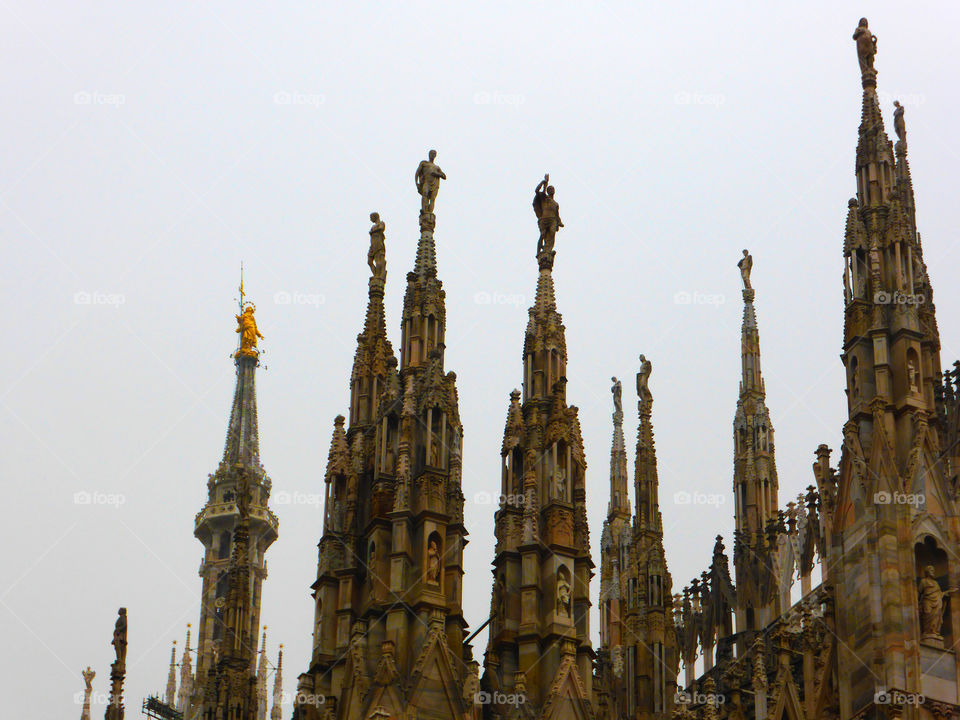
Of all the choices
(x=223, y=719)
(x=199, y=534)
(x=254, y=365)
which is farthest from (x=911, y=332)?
(x=254, y=365)

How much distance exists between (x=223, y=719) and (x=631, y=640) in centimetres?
1259

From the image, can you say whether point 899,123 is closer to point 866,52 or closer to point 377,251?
point 866,52

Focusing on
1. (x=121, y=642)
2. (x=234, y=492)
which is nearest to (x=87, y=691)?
(x=121, y=642)

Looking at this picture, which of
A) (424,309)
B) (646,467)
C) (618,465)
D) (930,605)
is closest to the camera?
(930,605)

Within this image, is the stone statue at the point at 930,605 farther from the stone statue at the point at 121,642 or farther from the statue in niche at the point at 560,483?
the stone statue at the point at 121,642

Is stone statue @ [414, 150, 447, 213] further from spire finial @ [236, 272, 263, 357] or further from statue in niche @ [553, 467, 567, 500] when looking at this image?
spire finial @ [236, 272, 263, 357]

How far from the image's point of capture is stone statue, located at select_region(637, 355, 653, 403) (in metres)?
57.9

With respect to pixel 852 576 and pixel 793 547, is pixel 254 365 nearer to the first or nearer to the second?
pixel 793 547

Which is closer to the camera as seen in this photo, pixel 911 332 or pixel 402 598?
pixel 402 598

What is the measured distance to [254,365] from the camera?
12812 centimetres

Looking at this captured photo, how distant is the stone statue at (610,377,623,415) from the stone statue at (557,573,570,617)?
26.1 meters

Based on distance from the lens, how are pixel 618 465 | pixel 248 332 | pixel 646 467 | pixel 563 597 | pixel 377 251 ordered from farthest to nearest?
pixel 248 332
pixel 618 465
pixel 646 467
pixel 377 251
pixel 563 597

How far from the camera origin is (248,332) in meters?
127

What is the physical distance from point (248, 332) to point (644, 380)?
72.0m
